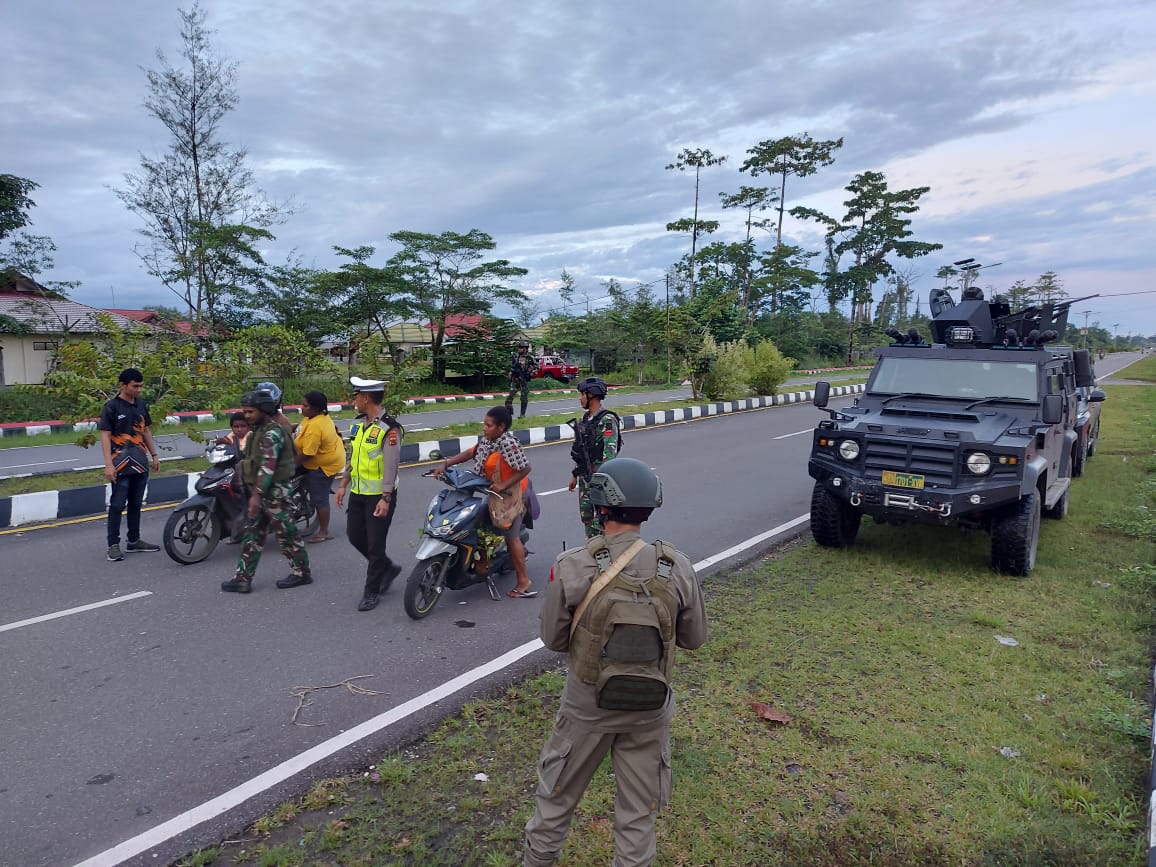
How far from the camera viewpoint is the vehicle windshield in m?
7.06

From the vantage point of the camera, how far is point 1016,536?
19.4 ft

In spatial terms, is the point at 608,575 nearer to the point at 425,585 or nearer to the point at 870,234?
the point at 425,585

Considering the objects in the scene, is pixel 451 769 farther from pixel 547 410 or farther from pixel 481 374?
pixel 481 374

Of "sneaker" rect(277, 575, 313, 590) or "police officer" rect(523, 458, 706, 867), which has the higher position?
"police officer" rect(523, 458, 706, 867)

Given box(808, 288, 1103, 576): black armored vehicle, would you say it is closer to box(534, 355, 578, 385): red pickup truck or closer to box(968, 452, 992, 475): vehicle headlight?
box(968, 452, 992, 475): vehicle headlight

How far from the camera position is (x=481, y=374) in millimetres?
32062

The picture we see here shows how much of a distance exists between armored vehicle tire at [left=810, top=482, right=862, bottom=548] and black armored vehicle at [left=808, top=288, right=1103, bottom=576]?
1 centimetres

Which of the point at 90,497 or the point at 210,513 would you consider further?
the point at 90,497

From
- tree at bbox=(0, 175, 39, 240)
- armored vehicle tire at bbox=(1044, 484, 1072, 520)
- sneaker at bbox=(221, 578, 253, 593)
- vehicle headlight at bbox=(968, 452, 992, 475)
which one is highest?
tree at bbox=(0, 175, 39, 240)

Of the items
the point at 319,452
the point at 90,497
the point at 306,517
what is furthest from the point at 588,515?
the point at 90,497

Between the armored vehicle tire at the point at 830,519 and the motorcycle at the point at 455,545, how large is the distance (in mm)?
2983

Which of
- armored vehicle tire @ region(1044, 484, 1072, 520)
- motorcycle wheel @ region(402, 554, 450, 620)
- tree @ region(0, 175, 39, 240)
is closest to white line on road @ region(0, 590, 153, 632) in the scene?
motorcycle wheel @ region(402, 554, 450, 620)

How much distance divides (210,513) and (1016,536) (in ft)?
23.1

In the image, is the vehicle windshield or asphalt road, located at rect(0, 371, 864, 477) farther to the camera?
asphalt road, located at rect(0, 371, 864, 477)
